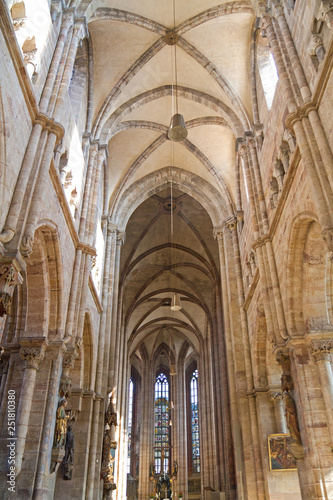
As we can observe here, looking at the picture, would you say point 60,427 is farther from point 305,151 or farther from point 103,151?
point 103,151

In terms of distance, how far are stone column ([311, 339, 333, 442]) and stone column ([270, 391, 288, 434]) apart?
15.0 feet

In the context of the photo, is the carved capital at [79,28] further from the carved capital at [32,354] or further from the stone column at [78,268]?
the carved capital at [32,354]

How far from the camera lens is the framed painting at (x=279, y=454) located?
13.1m

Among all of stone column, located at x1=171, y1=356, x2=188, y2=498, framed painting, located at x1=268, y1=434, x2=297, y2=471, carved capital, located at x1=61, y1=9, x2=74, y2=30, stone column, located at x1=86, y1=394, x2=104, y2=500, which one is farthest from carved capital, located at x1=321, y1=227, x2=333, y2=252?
stone column, located at x1=171, y1=356, x2=188, y2=498

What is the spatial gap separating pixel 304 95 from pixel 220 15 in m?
7.07

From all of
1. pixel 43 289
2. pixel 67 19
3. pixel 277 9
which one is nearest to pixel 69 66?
pixel 67 19

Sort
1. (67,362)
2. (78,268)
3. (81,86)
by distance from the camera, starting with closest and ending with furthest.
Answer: (67,362), (78,268), (81,86)

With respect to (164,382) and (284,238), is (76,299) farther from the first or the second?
(164,382)

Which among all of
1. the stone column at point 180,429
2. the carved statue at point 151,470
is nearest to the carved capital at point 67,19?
the stone column at point 180,429

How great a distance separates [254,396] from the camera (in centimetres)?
1489

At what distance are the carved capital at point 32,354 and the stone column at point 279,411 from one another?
299 inches

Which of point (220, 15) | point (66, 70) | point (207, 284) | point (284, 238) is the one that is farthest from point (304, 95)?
point (207, 284)

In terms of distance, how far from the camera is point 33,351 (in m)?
10.3

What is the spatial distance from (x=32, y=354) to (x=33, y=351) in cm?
7
